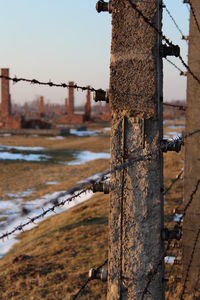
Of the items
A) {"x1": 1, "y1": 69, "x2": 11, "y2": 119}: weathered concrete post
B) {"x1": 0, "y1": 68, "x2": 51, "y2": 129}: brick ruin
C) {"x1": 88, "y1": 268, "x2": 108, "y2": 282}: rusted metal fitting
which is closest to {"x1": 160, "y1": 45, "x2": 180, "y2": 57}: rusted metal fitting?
{"x1": 88, "y1": 268, "x2": 108, "y2": 282}: rusted metal fitting

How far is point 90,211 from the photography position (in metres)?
9.29

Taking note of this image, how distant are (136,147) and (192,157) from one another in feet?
7.74

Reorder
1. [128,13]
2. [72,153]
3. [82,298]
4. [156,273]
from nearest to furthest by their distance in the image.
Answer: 1. [128,13]
2. [156,273]
3. [82,298]
4. [72,153]

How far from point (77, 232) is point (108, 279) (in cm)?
552

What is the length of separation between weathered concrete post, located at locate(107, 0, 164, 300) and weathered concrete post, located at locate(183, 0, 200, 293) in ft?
6.79

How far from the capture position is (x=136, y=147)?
2.14 metres

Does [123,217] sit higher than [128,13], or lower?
lower

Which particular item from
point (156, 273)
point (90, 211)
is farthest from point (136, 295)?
point (90, 211)

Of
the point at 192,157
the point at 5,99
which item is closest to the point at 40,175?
the point at 192,157

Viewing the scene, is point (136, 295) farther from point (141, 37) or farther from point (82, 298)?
point (82, 298)

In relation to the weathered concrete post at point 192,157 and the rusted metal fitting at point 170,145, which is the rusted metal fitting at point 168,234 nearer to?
the rusted metal fitting at point 170,145

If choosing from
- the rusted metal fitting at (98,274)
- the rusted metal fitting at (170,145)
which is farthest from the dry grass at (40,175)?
the rusted metal fitting at (170,145)

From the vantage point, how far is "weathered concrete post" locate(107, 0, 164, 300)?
2092 millimetres

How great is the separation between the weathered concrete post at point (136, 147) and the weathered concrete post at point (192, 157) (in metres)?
2.07
